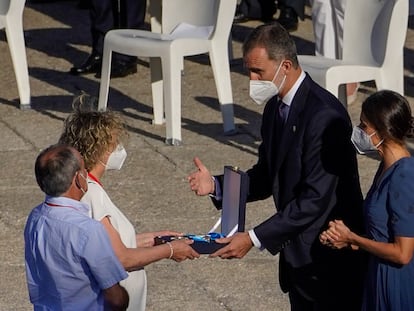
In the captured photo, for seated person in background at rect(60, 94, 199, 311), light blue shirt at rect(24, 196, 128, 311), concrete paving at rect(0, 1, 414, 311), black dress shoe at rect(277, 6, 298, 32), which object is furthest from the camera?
black dress shoe at rect(277, 6, 298, 32)

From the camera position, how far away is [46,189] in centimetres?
377

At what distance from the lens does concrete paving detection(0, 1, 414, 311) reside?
19.6 feet

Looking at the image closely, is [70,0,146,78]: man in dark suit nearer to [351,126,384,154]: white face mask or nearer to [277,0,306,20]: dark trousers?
[277,0,306,20]: dark trousers

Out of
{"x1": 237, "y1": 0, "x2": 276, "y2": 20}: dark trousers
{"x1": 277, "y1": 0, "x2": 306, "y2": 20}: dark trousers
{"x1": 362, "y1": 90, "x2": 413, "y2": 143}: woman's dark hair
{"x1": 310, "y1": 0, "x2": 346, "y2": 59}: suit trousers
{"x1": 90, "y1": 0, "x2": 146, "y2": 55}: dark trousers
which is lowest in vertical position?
{"x1": 237, "y1": 0, "x2": 276, "y2": 20}: dark trousers

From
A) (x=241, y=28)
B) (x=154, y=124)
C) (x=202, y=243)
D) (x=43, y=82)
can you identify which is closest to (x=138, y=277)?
(x=202, y=243)

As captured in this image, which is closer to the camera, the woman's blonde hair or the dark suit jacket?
the woman's blonde hair

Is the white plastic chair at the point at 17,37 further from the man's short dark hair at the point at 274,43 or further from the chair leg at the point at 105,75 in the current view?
the man's short dark hair at the point at 274,43

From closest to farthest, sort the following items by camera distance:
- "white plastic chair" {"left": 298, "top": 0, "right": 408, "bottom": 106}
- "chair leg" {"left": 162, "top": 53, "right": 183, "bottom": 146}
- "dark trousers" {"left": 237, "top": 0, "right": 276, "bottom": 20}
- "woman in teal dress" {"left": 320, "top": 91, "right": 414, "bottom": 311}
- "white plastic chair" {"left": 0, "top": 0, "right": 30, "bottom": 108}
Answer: "woman in teal dress" {"left": 320, "top": 91, "right": 414, "bottom": 311}, "white plastic chair" {"left": 298, "top": 0, "right": 408, "bottom": 106}, "chair leg" {"left": 162, "top": 53, "right": 183, "bottom": 146}, "white plastic chair" {"left": 0, "top": 0, "right": 30, "bottom": 108}, "dark trousers" {"left": 237, "top": 0, "right": 276, "bottom": 20}

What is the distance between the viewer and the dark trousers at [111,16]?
1002cm

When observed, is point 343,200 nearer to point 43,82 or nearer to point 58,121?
point 58,121

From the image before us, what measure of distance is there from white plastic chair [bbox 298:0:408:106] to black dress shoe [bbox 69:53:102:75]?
109 inches

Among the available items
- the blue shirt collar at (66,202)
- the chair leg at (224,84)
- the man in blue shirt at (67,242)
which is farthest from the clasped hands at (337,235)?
the chair leg at (224,84)

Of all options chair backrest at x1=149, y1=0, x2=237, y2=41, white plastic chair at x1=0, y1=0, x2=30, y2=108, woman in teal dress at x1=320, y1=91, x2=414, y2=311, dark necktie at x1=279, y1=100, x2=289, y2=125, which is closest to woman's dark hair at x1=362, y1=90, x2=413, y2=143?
woman in teal dress at x1=320, y1=91, x2=414, y2=311

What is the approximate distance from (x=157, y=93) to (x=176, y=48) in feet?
2.80
